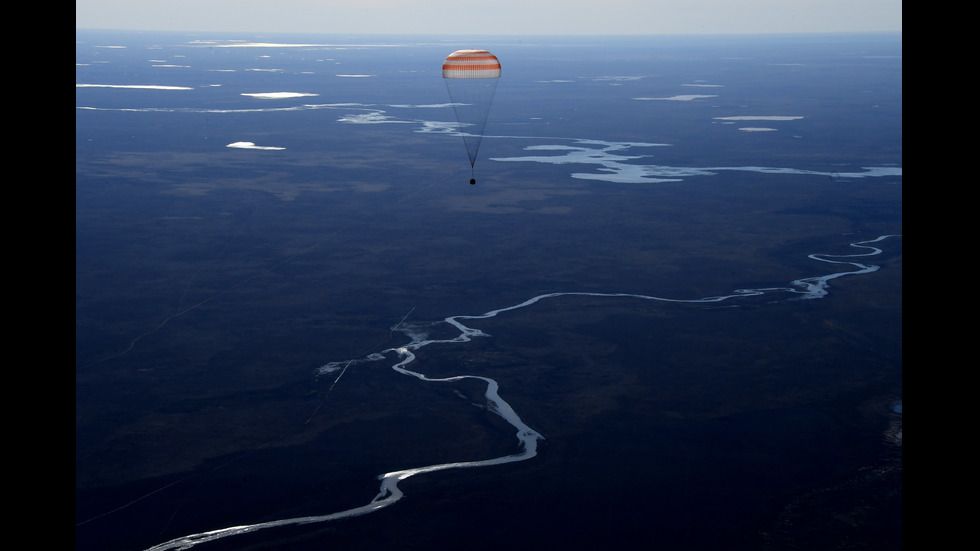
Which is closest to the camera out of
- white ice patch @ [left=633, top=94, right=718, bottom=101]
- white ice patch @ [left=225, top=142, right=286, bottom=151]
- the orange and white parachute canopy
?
the orange and white parachute canopy

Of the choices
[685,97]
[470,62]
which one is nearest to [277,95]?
[685,97]

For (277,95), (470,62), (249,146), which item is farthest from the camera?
(277,95)

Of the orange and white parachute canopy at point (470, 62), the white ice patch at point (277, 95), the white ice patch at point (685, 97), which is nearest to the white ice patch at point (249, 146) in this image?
the orange and white parachute canopy at point (470, 62)

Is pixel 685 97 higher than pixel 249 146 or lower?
higher

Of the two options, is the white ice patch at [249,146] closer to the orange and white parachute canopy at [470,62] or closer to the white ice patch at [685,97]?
the orange and white parachute canopy at [470,62]

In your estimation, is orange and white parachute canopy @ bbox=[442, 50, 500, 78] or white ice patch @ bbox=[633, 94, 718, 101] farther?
white ice patch @ bbox=[633, 94, 718, 101]

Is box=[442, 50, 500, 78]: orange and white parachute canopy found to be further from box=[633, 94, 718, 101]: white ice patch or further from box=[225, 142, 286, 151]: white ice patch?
box=[633, 94, 718, 101]: white ice patch

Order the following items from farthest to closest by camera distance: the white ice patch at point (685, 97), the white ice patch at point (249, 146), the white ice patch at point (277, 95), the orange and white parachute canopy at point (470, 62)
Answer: the white ice patch at point (277, 95) < the white ice patch at point (685, 97) < the white ice patch at point (249, 146) < the orange and white parachute canopy at point (470, 62)

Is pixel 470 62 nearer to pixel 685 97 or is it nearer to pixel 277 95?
pixel 685 97

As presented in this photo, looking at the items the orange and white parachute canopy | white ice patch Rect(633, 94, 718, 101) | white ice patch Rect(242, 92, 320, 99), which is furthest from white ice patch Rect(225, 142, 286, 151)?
white ice patch Rect(633, 94, 718, 101)
